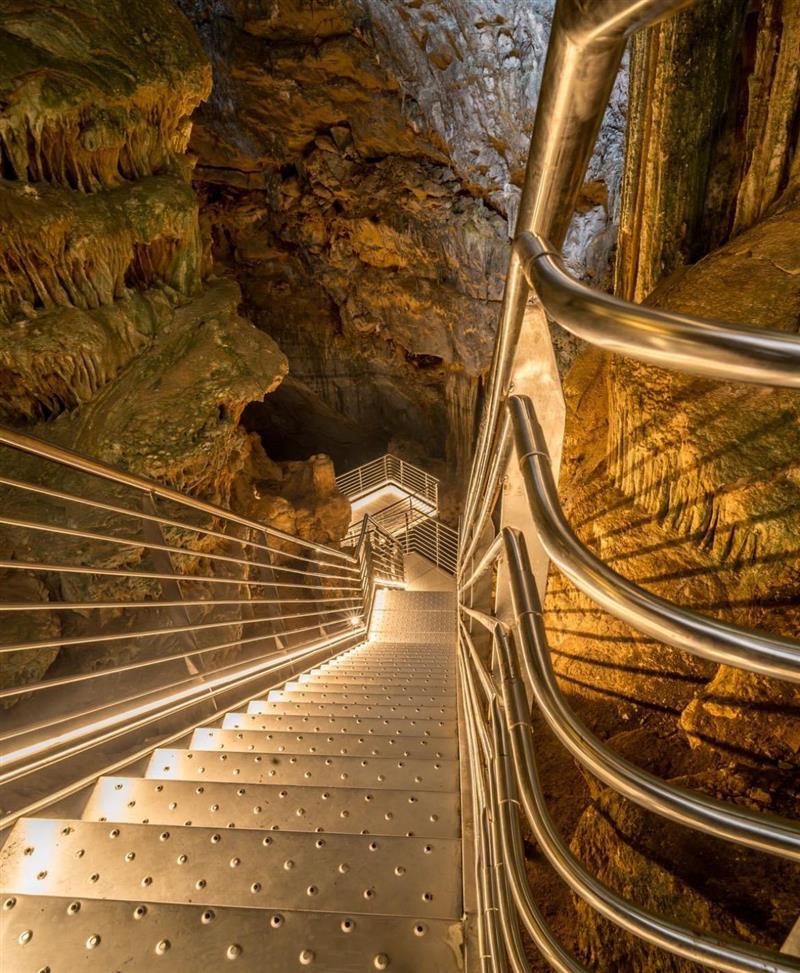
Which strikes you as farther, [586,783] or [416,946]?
[586,783]

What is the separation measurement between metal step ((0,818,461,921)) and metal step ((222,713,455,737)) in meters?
0.88

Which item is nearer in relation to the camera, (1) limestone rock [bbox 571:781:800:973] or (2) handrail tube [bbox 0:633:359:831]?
(1) limestone rock [bbox 571:781:800:973]

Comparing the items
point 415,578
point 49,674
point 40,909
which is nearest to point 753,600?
point 40,909

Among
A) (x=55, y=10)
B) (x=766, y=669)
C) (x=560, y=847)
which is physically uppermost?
(x=55, y=10)

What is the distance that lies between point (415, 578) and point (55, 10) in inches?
414

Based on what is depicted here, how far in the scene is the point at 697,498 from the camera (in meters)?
1.63

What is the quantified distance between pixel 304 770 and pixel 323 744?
0.87 feet

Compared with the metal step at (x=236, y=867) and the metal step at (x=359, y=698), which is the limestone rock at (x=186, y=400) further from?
the metal step at (x=236, y=867)

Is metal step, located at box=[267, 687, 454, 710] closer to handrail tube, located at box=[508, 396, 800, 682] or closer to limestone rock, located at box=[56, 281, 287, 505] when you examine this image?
handrail tube, located at box=[508, 396, 800, 682]

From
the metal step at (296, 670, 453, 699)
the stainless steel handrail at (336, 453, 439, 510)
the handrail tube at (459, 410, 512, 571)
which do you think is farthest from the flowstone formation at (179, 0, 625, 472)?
the handrail tube at (459, 410, 512, 571)

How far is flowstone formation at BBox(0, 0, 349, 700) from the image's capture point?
229 inches

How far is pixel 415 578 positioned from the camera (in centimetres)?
1137

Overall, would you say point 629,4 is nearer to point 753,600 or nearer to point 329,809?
point 753,600

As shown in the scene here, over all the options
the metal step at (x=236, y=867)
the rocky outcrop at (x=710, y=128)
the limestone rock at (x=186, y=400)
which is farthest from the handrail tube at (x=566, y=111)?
the limestone rock at (x=186, y=400)
